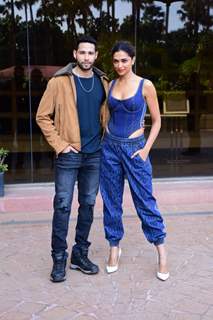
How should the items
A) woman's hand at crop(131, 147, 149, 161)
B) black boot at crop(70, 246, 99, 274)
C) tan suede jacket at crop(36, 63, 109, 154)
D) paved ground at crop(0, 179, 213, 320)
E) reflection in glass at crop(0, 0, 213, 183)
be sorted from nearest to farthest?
paved ground at crop(0, 179, 213, 320)
tan suede jacket at crop(36, 63, 109, 154)
woman's hand at crop(131, 147, 149, 161)
black boot at crop(70, 246, 99, 274)
reflection in glass at crop(0, 0, 213, 183)

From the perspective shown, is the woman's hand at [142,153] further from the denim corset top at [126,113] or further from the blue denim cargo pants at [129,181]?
the denim corset top at [126,113]

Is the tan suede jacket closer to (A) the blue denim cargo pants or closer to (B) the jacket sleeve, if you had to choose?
(B) the jacket sleeve

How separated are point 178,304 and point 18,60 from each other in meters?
5.32

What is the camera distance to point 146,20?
821 centimetres

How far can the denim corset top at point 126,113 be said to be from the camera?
371 centimetres

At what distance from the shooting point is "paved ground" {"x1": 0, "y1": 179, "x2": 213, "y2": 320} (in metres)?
3.39

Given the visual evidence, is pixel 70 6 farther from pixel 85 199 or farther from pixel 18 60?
pixel 85 199

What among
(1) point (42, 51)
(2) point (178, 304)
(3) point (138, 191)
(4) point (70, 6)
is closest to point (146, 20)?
(4) point (70, 6)

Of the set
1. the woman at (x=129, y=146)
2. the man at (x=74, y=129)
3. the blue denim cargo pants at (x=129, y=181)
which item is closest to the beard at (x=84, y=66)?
the man at (x=74, y=129)

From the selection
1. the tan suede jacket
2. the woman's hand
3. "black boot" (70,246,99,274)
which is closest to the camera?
the tan suede jacket

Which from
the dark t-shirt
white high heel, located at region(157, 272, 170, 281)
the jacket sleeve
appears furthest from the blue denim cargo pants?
the jacket sleeve

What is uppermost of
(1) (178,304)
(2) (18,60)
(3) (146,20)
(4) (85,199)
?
(3) (146,20)

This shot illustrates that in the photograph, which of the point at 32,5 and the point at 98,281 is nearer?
the point at 98,281

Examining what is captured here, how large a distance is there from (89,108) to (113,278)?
1330mm
